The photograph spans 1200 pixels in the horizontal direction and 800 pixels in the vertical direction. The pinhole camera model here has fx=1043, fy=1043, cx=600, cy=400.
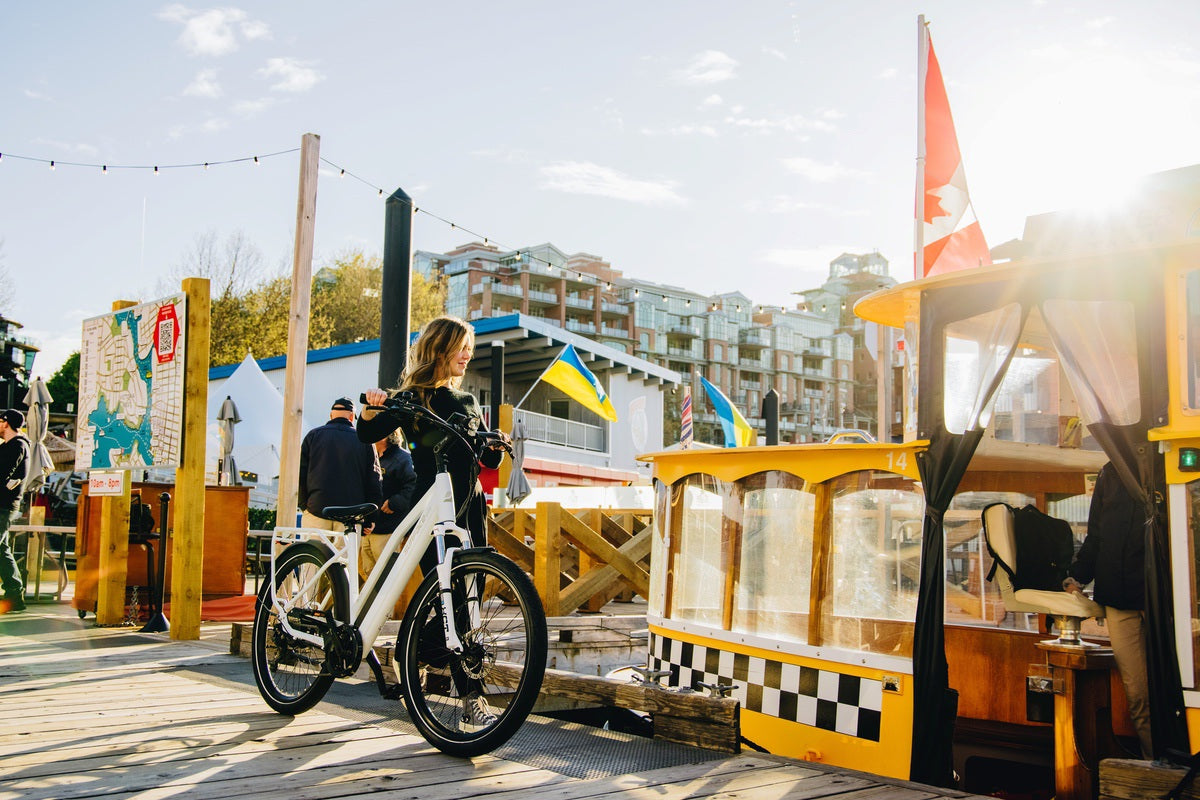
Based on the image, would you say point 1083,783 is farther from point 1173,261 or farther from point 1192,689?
point 1173,261

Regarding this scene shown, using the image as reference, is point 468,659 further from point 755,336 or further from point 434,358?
point 755,336

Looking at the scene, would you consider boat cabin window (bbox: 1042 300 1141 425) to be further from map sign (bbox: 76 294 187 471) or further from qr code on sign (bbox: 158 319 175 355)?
qr code on sign (bbox: 158 319 175 355)

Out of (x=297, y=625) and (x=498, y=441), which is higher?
(x=498, y=441)

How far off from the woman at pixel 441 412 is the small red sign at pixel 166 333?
4129 mm

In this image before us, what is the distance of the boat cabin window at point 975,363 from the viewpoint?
16.0ft

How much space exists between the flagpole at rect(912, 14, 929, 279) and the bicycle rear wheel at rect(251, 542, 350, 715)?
260 inches

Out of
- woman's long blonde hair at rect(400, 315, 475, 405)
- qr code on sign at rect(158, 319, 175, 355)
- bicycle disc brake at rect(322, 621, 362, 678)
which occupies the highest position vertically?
qr code on sign at rect(158, 319, 175, 355)

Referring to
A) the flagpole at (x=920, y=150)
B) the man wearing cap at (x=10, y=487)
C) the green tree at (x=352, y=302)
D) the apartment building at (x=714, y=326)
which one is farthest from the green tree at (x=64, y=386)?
the flagpole at (x=920, y=150)

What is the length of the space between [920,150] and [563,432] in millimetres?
24994

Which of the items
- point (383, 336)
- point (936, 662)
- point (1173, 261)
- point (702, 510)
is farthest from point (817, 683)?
point (383, 336)

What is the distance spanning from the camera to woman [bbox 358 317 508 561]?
177 inches

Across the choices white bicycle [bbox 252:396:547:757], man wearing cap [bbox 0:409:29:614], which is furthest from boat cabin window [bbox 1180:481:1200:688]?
man wearing cap [bbox 0:409:29:614]

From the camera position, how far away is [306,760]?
13.0 ft

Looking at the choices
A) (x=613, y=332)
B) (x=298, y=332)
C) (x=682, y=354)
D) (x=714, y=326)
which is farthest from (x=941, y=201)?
(x=714, y=326)
